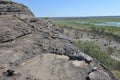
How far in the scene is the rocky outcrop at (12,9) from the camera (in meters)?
13.1

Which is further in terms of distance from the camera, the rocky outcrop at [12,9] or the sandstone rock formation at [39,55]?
the rocky outcrop at [12,9]

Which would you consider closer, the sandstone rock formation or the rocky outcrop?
the sandstone rock formation

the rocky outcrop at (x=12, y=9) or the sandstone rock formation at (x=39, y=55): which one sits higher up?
the rocky outcrop at (x=12, y=9)

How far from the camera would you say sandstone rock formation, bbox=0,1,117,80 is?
9609 millimetres

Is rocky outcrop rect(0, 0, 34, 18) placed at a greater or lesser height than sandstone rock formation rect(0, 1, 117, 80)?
greater

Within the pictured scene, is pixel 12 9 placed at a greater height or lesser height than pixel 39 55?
greater

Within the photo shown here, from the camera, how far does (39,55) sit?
1061 centimetres

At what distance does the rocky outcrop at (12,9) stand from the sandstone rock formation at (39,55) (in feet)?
2.03

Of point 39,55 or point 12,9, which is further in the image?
point 12,9

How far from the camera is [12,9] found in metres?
13.4

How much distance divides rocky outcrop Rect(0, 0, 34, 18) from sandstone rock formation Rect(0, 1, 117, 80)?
0.62 meters

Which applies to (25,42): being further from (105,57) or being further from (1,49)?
(105,57)

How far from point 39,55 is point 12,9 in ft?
12.4

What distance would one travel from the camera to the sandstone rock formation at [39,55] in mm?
9609
